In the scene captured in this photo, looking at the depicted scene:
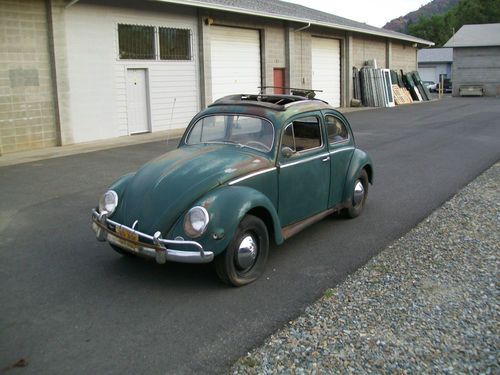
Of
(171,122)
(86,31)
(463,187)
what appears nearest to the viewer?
(463,187)

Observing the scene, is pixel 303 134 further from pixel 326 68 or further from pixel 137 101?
pixel 326 68

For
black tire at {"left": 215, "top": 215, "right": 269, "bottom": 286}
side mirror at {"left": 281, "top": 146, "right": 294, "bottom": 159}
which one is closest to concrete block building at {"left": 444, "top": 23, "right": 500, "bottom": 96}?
side mirror at {"left": 281, "top": 146, "right": 294, "bottom": 159}

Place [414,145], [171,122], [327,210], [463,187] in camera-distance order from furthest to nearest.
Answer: [171,122] < [414,145] < [463,187] < [327,210]

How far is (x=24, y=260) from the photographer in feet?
19.4

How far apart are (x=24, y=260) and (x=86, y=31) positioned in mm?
11802

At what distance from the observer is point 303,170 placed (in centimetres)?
605

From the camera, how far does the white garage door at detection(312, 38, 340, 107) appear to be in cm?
2798

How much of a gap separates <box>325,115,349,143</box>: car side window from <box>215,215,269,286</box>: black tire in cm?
197

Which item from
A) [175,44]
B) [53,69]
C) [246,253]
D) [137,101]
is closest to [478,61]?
[175,44]

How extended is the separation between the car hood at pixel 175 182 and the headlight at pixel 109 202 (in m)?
0.07

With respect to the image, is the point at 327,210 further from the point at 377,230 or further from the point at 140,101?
the point at 140,101

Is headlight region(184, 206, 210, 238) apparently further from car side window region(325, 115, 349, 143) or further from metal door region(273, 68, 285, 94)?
metal door region(273, 68, 285, 94)

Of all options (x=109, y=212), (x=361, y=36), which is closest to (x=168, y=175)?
(x=109, y=212)

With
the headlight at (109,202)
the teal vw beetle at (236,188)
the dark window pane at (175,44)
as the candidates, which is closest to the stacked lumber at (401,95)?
the dark window pane at (175,44)
